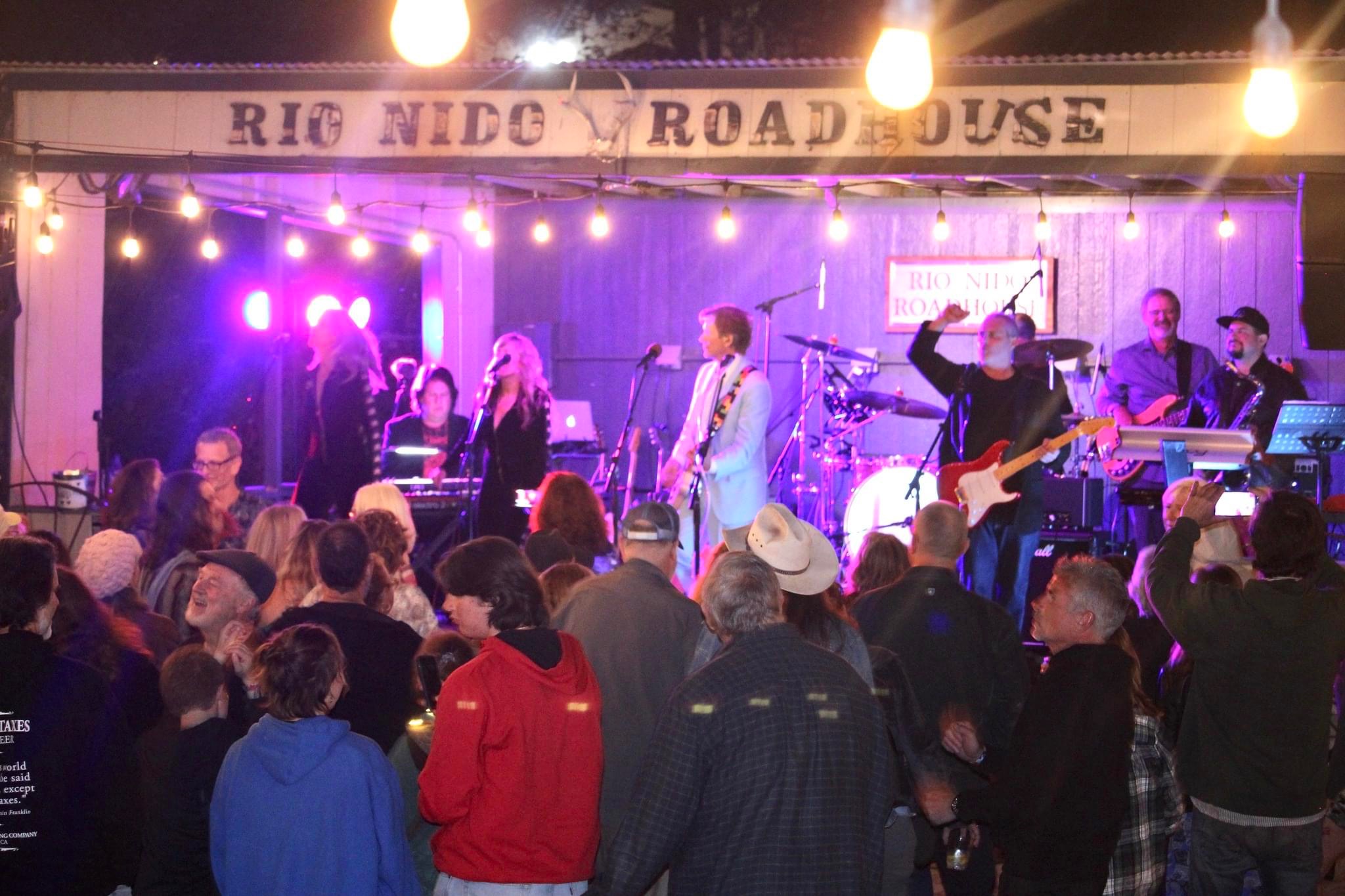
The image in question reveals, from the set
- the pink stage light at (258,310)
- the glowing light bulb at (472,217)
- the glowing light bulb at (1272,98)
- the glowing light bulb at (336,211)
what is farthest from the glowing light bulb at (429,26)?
the pink stage light at (258,310)

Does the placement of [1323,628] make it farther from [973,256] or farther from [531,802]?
[973,256]

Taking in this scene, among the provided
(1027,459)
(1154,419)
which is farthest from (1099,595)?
(1154,419)

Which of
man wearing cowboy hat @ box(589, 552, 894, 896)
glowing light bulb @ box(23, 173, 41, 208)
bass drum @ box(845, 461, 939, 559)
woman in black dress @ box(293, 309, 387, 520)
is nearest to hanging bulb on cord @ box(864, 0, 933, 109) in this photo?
man wearing cowboy hat @ box(589, 552, 894, 896)

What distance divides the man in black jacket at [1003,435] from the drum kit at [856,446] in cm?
238

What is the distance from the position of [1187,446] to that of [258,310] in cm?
842

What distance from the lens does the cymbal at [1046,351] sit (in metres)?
11.0

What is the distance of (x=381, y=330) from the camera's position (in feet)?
46.9

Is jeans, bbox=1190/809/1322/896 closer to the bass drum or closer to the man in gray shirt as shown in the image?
the man in gray shirt

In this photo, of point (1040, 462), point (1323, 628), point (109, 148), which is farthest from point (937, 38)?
point (1323, 628)

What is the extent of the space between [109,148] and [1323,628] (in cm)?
815

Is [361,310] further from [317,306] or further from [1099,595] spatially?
[1099,595]

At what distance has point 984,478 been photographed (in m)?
8.43

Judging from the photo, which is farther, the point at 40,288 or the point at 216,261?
the point at 216,261

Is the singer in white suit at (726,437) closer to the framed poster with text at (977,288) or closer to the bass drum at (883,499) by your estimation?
the bass drum at (883,499)
